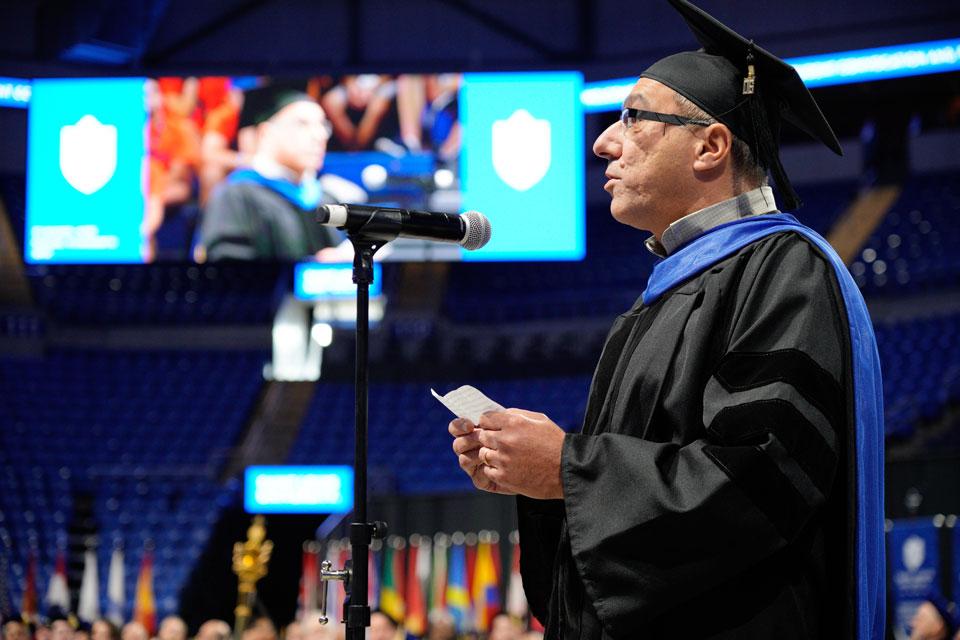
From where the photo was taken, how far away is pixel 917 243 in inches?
594

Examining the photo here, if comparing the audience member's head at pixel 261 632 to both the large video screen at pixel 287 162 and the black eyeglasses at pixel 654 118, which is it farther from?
the large video screen at pixel 287 162

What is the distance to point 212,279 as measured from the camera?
688 inches

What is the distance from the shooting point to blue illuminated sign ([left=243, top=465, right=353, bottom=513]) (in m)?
13.0

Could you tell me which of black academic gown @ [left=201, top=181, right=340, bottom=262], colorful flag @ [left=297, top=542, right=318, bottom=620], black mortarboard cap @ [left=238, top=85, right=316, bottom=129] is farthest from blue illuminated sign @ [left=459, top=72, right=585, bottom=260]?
colorful flag @ [left=297, top=542, right=318, bottom=620]

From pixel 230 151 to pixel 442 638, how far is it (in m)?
7.22

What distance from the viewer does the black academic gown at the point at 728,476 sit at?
1.71m

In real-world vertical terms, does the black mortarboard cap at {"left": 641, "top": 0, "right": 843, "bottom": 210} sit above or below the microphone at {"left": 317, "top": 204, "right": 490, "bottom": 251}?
above

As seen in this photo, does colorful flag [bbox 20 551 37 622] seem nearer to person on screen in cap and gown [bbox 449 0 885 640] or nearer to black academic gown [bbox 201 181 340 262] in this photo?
black academic gown [bbox 201 181 340 262]

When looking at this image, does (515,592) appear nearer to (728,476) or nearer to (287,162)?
(287,162)

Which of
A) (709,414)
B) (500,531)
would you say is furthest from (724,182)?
(500,531)

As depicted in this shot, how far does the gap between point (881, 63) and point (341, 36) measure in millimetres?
7001

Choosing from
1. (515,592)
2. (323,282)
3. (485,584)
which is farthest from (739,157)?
(323,282)

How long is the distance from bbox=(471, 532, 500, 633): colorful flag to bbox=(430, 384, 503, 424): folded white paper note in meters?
9.66

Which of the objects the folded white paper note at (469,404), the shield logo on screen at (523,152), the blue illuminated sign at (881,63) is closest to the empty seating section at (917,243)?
the blue illuminated sign at (881,63)
